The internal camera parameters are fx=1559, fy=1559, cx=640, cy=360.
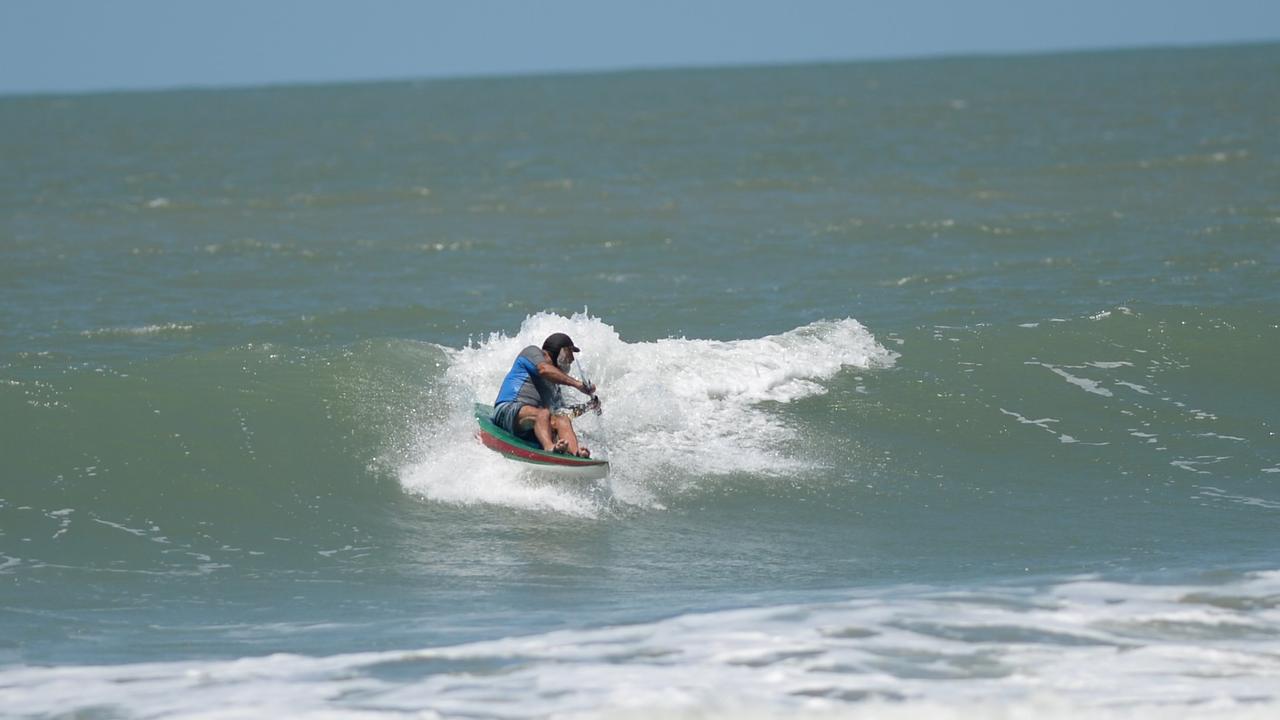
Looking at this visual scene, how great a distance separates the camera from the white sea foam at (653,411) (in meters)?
12.5

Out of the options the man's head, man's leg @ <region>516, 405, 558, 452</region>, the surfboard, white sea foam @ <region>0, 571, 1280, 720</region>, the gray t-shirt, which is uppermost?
the man's head

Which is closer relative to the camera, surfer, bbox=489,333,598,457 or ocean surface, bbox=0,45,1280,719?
ocean surface, bbox=0,45,1280,719

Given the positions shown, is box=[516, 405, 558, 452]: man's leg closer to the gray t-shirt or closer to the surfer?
the surfer

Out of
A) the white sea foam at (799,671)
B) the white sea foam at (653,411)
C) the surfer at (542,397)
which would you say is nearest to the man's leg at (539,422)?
the surfer at (542,397)

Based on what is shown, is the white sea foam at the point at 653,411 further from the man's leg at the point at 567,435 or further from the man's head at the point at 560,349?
the man's head at the point at 560,349

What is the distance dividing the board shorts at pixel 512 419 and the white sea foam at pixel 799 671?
3.27 meters

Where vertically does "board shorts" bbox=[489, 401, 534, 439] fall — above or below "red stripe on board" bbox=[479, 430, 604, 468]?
above

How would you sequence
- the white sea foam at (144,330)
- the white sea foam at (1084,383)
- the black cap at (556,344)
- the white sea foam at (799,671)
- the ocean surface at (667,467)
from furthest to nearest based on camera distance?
the white sea foam at (144,330) < the white sea foam at (1084,383) < the black cap at (556,344) < the ocean surface at (667,467) < the white sea foam at (799,671)

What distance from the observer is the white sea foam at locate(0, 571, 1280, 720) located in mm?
7801

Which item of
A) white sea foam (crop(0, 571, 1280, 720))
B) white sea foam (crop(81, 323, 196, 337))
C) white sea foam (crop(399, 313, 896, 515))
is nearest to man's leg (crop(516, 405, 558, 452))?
white sea foam (crop(399, 313, 896, 515))

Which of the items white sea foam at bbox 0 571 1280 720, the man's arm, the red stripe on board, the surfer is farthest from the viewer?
the man's arm

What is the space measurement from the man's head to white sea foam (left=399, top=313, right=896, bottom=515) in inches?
36.8

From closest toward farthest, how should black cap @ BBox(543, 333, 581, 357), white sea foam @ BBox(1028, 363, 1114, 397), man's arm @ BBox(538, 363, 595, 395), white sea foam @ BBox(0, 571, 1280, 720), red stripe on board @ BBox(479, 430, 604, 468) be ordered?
white sea foam @ BBox(0, 571, 1280, 720) → red stripe on board @ BBox(479, 430, 604, 468) → man's arm @ BBox(538, 363, 595, 395) → black cap @ BBox(543, 333, 581, 357) → white sea foam @ BBox(1028, 363, 1114, 397)

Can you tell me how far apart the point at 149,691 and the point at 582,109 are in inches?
3022
